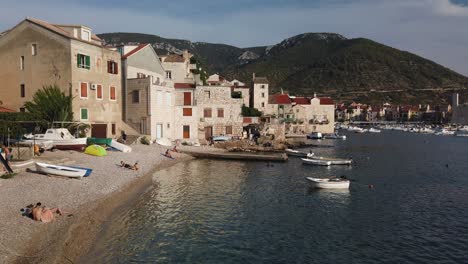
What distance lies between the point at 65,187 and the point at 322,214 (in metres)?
16.1

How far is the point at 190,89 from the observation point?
5822cm

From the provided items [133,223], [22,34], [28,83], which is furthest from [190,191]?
[22,34]

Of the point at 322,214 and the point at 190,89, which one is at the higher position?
the point at 190,89

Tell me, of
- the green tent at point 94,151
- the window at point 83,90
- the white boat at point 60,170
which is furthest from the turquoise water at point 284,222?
the window at point 83,90

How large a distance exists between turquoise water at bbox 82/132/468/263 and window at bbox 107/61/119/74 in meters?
16.3

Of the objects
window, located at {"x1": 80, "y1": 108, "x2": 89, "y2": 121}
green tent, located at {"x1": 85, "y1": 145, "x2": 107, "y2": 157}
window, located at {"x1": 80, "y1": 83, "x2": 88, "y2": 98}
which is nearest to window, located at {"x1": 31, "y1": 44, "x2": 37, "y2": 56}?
window, located at {"x1": 80, "y1": 83, "x2": 88, "y2": 98}

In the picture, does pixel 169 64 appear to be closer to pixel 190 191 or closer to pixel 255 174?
pixel 255 174

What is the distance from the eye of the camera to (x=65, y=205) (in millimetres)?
20969

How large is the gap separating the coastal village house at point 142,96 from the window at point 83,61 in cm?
761

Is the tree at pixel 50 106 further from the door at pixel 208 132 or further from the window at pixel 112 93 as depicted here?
the door at pixel 208 132

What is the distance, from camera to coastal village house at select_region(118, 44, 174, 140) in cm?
4938

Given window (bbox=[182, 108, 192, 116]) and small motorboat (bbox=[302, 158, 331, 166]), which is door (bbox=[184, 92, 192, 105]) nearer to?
window (bbox=[182, 108, 192, 116])

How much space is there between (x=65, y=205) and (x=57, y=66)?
2415 cm

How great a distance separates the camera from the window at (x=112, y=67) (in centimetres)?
4551
